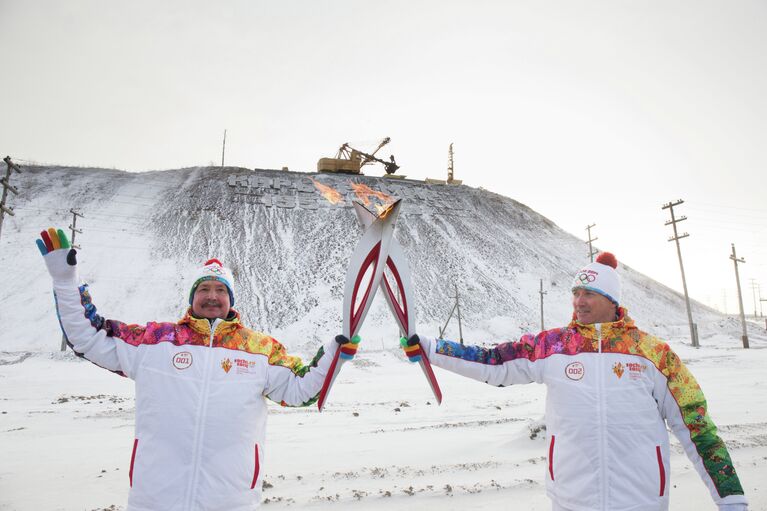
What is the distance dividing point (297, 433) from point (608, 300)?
6.72m

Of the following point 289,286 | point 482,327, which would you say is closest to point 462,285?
point 482,327

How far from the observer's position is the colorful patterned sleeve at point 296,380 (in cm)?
312

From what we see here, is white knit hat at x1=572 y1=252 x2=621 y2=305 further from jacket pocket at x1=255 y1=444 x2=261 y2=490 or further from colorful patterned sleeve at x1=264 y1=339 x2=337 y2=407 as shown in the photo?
→ jacket pocket at x1=255 y1=444 x2=261 y2=490

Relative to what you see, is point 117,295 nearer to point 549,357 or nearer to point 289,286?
point 289,286

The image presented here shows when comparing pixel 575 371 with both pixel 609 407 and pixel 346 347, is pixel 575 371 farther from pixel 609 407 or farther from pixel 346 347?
pixel 346 347

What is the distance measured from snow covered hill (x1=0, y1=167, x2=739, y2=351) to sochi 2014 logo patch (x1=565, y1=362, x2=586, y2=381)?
2643cm

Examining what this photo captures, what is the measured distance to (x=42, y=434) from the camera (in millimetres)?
8484

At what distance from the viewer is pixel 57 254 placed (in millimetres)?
2906

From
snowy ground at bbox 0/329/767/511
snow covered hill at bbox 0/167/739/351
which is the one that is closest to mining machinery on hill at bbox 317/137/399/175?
snow covered hill at bbox 0/167/739/351

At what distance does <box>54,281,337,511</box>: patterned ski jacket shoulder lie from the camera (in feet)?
9.04

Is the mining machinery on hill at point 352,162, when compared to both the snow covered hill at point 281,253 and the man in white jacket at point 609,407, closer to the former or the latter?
the snow covered hill at point 281,253

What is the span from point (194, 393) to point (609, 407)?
110 inches

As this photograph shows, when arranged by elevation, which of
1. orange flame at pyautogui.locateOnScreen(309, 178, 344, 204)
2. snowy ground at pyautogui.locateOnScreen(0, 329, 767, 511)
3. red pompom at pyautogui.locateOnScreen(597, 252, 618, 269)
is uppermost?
orange flame at pyautogui.locateOnScreen(309, 178, 344, 204)

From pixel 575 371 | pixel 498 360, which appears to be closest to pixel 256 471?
pixel 498 360
